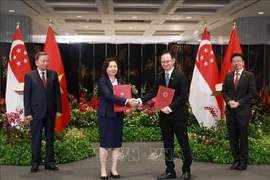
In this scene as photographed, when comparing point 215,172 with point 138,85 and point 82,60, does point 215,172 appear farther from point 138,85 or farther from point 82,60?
point 82,60

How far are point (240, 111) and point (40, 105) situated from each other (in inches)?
97.3

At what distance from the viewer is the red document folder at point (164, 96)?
388 centimetres

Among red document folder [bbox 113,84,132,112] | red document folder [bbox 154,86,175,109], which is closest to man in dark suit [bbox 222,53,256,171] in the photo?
red document folder [bbox 154,86,175,109]

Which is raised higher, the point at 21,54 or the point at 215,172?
the point at 21,54

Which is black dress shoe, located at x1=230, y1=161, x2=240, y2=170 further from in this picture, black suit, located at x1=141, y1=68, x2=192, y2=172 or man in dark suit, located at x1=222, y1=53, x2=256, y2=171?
black suit, located at x1=141, y1=68, x2=192, y2=172

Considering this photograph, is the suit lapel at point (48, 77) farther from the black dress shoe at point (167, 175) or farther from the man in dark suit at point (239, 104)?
the man in dark suit at point (239, 104)

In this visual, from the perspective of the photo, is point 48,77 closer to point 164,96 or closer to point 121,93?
point 121,93

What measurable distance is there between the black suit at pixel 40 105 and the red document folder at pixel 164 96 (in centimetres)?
134

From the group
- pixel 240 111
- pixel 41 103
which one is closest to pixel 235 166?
pixel 240 111

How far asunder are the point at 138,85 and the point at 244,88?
4.60 meters

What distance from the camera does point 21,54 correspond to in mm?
6148

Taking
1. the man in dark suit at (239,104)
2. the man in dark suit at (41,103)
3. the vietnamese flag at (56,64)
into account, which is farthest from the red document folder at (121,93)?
the vietnamese flag at (56,64)

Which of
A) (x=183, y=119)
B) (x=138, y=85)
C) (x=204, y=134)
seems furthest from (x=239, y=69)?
(x=138, y=85)

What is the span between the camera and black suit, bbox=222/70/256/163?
4.52 m
